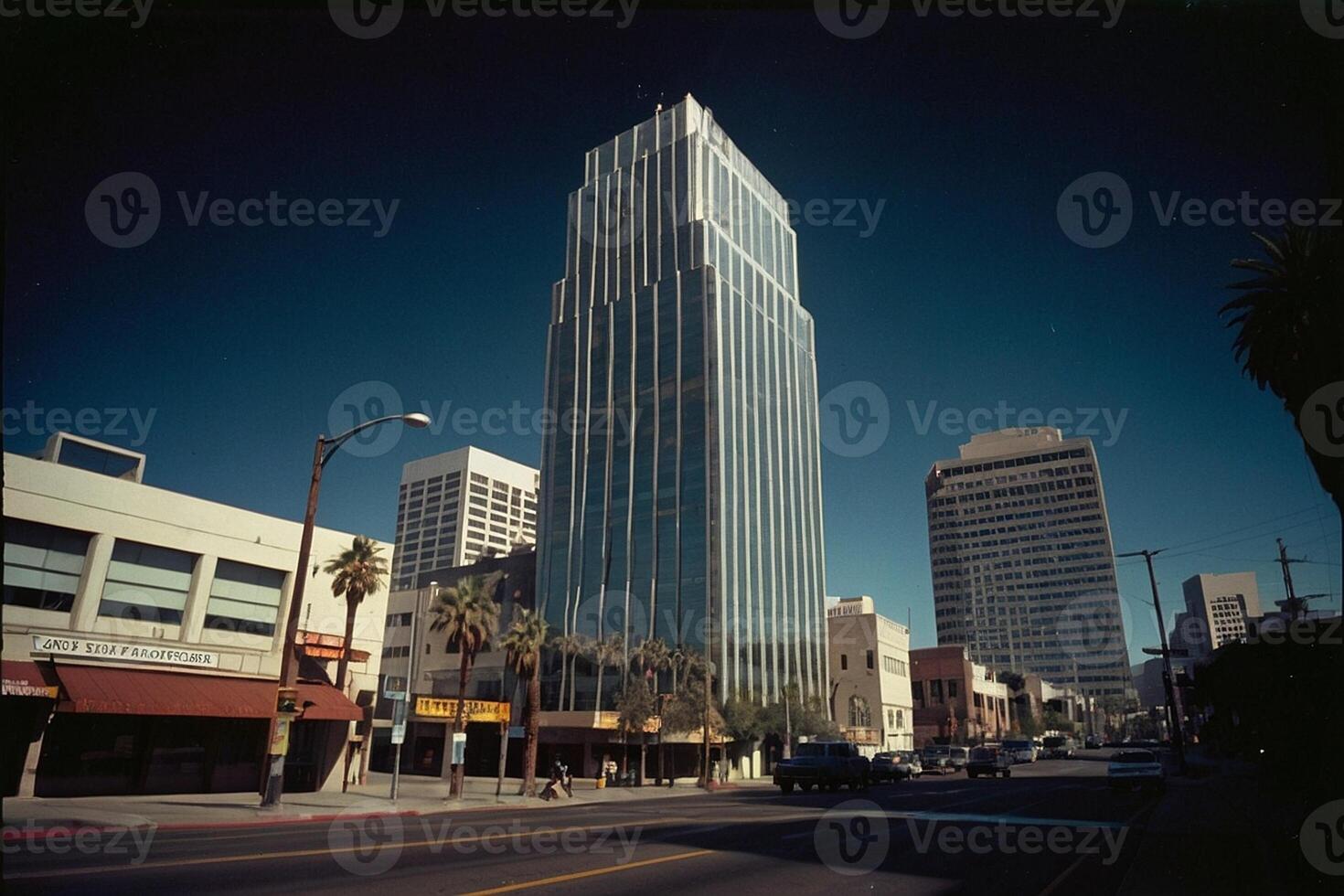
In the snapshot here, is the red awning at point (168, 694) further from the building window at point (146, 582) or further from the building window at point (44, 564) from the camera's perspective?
the building window at point (44, 564)

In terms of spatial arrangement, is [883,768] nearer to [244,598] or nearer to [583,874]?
[244,598]

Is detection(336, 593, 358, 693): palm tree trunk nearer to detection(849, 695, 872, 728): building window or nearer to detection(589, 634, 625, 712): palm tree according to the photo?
detection(589, 634, 625, 712): palm tree

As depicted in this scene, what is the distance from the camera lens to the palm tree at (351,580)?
3644 cm

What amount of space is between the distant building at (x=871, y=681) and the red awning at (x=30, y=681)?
8452 cm

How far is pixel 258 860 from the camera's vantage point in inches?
475

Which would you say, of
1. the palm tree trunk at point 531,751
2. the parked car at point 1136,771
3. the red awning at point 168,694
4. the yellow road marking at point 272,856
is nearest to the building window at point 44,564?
the red awning at point 168,694

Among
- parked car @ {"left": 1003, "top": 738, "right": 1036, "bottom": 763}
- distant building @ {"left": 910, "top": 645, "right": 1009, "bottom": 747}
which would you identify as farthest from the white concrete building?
distant building @ {"left": 910, "top": 645, "right": 1009, "bottom": 747}

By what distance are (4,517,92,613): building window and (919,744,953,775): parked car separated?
58.6 m

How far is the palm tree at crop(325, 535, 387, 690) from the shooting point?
36438 mm

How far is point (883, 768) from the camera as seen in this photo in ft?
155

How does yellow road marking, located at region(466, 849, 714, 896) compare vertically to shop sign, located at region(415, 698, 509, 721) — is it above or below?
below

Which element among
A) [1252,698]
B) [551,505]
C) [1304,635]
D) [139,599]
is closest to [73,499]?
[139,599]

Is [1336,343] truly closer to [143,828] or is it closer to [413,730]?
[143,828]

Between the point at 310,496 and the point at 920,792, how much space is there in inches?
1055
